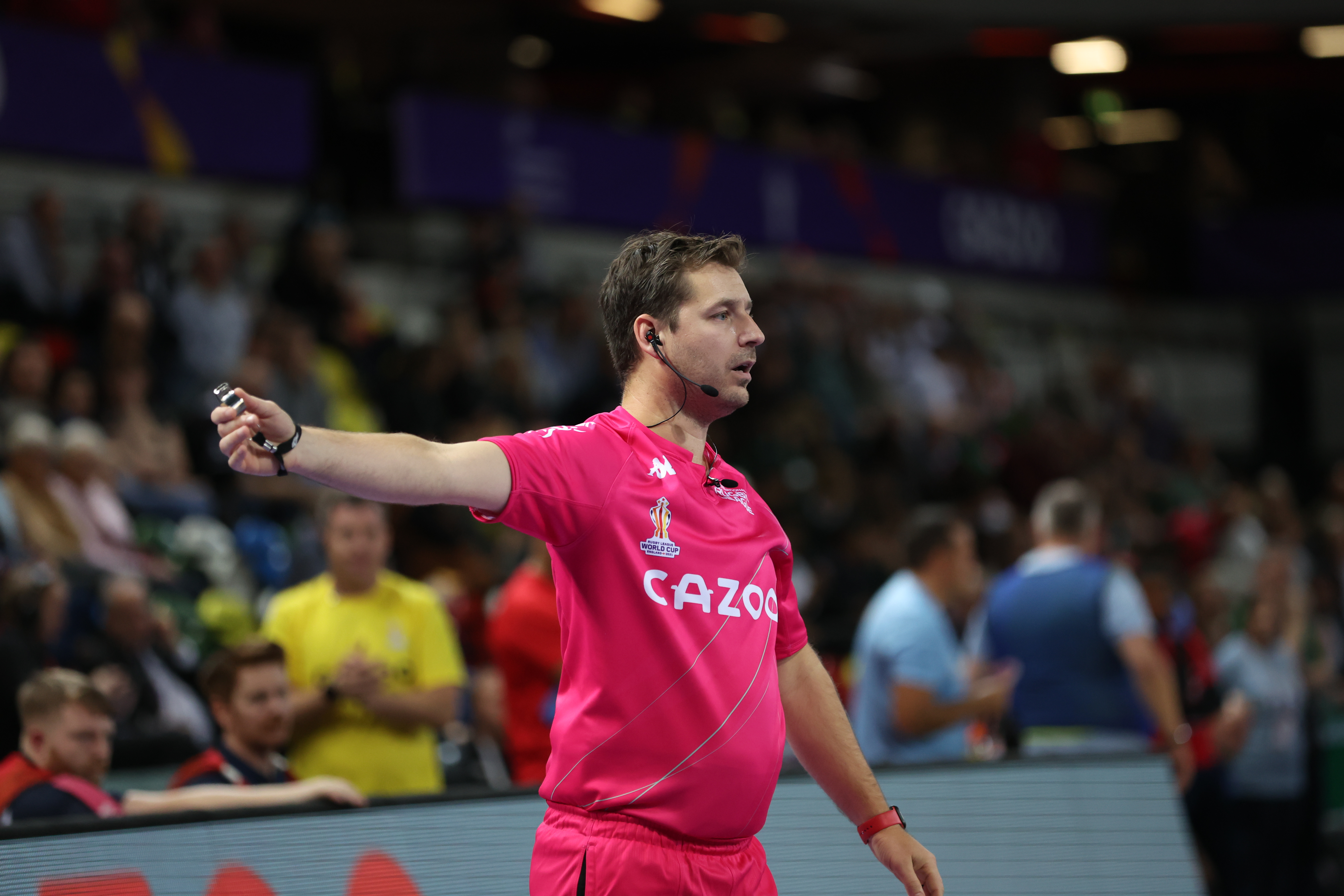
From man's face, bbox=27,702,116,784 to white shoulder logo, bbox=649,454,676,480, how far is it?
2.31m

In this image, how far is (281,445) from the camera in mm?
2346

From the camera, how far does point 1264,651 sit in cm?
825

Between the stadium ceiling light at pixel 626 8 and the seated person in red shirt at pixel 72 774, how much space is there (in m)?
12.2

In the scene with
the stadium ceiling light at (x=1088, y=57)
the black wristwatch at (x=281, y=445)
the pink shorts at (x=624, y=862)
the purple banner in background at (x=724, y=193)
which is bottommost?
the pink shorts at (x=624, y=862)

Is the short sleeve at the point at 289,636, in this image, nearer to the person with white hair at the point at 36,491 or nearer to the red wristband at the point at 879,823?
the red wristband at the point at 879,823

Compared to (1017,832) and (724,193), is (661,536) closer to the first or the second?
(1017,832)

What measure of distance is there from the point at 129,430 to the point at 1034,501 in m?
8.19

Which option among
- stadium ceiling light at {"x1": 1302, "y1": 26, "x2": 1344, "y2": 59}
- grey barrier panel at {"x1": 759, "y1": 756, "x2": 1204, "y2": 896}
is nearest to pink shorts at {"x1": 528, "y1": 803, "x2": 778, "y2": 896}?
grey barrier panel at {"x1": 759, "y1": 756, "x2": 1204, "y2": 896}

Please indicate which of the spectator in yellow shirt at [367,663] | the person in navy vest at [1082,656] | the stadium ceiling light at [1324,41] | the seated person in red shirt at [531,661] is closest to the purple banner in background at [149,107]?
the spectator in yellow shirt at [367,663]

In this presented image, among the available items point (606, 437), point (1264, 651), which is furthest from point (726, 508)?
point (1264, 651)

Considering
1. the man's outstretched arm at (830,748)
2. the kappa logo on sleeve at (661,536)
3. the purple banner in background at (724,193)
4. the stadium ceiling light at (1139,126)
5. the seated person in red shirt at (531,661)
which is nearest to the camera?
the kappa logo on sleeve at (661,536)

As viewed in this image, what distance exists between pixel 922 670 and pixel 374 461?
395 cm

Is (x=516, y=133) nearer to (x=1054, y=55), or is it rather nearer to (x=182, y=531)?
(x=182, y=531)

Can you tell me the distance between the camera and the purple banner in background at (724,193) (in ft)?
41.0
